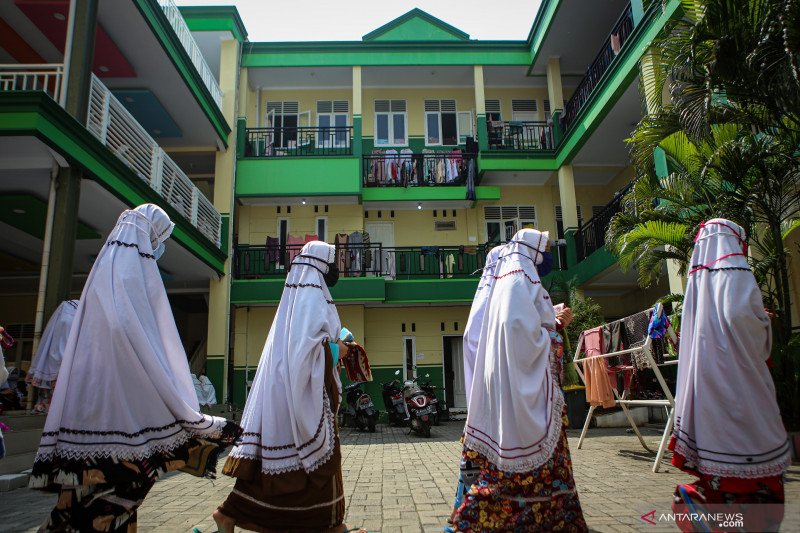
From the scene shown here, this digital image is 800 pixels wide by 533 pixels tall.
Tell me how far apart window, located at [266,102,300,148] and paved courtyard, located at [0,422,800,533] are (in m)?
11.6

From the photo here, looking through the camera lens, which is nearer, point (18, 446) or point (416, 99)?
point (18, 446)

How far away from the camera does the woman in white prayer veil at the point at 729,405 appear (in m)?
2.80

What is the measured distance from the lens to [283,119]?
1709cm

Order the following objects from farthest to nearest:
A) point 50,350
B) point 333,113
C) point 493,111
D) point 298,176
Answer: point 493,111 < point 333,113 < point 298,176 < point 50,350

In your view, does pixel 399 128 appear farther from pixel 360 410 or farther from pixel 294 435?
Result: pixel 294 435

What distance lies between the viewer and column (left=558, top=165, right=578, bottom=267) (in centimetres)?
1460

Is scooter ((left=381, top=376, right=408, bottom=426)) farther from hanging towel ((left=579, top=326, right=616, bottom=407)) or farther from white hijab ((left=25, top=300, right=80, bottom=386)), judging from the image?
white hijab ((left=25, top=300, right=80, bottom=386))

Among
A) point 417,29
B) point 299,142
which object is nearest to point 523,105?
point 417,29

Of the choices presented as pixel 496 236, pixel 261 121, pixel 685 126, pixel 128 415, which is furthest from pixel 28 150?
pixel 496 236

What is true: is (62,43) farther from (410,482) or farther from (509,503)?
(509,503)

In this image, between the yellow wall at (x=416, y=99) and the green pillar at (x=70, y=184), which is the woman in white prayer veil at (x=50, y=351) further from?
the yellow wall at (x=416, y=99)

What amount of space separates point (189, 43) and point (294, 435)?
11.6 meters

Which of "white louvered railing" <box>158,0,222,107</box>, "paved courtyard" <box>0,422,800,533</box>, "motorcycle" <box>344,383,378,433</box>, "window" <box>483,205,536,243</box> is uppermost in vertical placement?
"white louvered railing" <box>158,0,222,107</box>

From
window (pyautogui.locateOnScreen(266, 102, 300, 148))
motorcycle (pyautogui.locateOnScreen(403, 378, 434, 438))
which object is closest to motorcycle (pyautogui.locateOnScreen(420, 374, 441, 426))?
motorcycle (pyautogui.locateOnScreen(403, 378, 434, 438))
